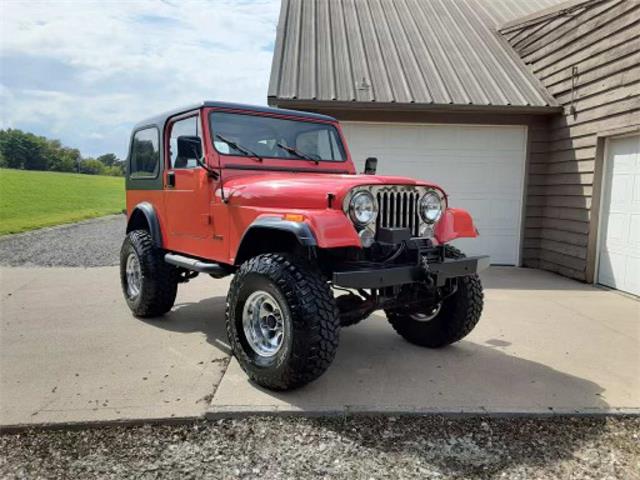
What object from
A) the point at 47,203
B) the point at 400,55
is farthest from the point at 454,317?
the point at 47,203

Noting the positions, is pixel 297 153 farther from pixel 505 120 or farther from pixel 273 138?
pixel 505 120

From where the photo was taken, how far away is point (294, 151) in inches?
171

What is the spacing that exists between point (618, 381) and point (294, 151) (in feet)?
10.2

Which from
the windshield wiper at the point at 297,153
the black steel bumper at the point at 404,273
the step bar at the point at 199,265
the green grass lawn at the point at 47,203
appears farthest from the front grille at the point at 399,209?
the green grass lawn at the point at 47,203

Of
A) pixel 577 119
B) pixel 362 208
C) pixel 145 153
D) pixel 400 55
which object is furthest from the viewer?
pixel 400 55

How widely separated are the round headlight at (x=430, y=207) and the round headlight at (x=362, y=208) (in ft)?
1.57

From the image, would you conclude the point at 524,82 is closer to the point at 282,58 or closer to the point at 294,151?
the point at 282,58

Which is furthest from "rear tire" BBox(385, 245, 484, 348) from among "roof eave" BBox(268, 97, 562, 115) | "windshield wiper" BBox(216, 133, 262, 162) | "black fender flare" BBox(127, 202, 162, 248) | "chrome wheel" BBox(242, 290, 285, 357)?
"roof eave" BBox(268, 97, 562, 115)

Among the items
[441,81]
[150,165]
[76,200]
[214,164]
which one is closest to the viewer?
[214,164]

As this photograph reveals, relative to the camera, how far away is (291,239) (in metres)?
3.51

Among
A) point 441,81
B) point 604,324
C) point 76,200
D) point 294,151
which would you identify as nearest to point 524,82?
point 441,81

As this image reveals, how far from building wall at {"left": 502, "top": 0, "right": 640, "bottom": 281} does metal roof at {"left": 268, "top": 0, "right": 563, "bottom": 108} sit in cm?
50

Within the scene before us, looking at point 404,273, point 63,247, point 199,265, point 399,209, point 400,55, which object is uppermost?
point 400,55

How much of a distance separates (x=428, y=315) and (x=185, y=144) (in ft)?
8.22
